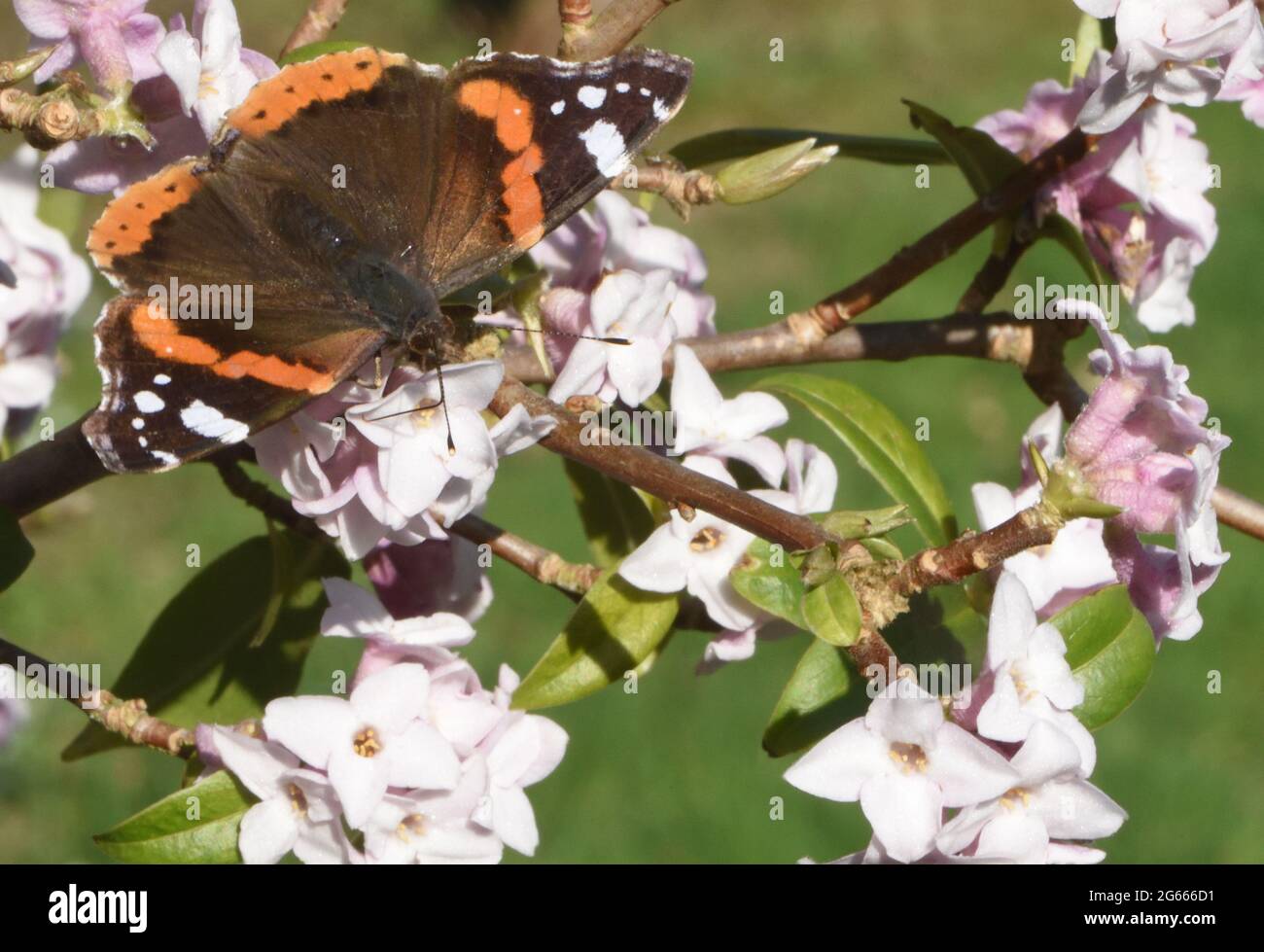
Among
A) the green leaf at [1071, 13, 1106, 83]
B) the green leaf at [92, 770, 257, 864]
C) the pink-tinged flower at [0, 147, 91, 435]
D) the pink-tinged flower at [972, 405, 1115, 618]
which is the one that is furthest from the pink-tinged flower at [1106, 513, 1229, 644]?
the pink-tinged flower at [0, 147, 91, 435]

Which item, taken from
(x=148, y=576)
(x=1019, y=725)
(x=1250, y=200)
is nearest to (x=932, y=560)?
(x=1019, y=725)

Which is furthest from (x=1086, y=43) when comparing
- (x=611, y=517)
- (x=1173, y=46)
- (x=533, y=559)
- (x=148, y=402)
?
(x=148, y=402)

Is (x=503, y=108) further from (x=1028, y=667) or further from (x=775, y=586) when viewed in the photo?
(x=1028, y=667)

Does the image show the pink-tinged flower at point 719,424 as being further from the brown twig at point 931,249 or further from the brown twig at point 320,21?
the brown twig at point 320,21

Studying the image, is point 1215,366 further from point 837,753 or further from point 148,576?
point 837,753

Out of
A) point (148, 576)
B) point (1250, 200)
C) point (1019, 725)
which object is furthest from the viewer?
point (1250, 200)
